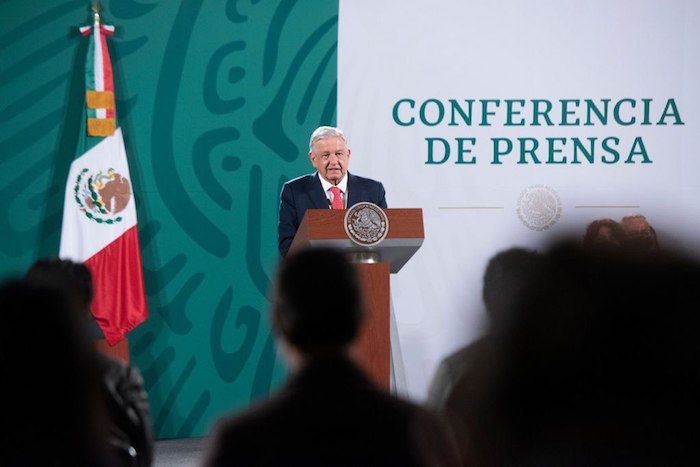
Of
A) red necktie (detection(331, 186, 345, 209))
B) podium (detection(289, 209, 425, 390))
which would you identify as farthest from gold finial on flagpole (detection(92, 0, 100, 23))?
podium (detection(289, 209, 425, 390))

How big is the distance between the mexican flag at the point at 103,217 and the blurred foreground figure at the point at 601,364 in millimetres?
4985

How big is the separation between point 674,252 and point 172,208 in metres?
5.53

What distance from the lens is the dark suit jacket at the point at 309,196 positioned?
523 centimetres

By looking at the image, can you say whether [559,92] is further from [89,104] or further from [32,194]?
[32,194]

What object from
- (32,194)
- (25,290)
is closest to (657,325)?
(25,290)

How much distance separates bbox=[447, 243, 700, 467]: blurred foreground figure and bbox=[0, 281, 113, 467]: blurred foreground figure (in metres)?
0.76

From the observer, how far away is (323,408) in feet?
5.17

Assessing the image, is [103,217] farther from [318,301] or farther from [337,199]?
[318,301]

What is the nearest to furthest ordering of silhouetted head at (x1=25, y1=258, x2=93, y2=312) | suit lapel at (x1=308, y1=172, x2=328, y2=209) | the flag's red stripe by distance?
silhouetted head at (x1=25, y1=258, x2=93, y2=312) → suit lapel at (x1=308, y1=172, x2=328, y2=209) → the flag's red stripe

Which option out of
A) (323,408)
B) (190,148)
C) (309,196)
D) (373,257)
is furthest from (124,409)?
(190,148)

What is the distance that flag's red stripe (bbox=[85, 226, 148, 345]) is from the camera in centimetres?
632

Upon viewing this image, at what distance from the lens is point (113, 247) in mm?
6379

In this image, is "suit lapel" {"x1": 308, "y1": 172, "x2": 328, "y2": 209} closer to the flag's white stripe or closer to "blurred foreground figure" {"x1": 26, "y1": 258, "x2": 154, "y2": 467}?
the flag's white stripe

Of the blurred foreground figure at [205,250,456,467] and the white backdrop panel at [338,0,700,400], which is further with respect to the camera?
the white backdrop panel at [338,0,700,400]
